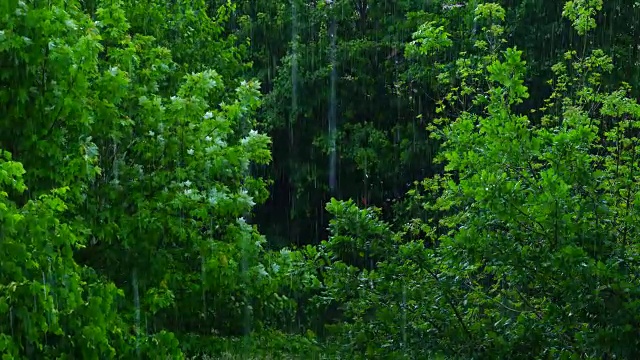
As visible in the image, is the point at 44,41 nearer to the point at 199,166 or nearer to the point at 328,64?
the point at 199,166

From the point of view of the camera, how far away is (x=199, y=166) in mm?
11039

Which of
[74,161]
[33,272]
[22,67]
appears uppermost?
[22,67]

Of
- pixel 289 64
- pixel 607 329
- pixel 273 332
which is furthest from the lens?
pixel 289 64

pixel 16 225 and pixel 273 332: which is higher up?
pixel 16 225

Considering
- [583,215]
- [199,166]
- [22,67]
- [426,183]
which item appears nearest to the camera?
[583,215]

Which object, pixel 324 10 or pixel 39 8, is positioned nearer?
pixel 39 8

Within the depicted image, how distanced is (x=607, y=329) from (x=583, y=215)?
3.15 ft

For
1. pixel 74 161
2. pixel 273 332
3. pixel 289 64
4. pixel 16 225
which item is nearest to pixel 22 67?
pixel 74 161

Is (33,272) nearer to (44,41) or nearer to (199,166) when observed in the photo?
(44,41)

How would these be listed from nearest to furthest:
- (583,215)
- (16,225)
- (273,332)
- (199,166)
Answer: (16,225) → (583,215) → (199,166) → (273,332)

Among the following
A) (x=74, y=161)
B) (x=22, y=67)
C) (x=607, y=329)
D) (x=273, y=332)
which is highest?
(x=22, y=67)

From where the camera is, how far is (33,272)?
20.4ft

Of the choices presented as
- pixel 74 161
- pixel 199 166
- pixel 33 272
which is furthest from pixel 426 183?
pixel 33 272

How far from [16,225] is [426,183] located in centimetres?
655
